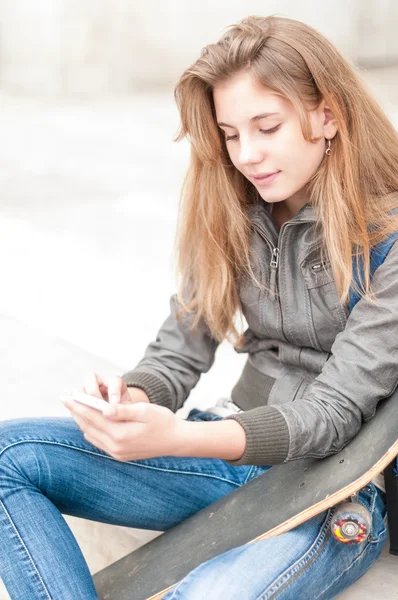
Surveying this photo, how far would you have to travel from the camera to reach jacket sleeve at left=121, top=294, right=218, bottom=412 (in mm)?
2209

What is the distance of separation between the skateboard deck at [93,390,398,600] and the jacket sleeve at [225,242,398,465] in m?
0.04

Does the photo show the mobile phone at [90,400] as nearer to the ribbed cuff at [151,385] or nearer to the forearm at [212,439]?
the forearm at [212,439]

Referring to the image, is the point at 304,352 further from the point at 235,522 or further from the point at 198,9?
the point at 198,9

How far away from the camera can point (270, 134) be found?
1906 millimetres

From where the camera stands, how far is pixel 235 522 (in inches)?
74.9

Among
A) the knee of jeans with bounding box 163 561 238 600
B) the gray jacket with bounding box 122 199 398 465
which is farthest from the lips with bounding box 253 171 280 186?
the knee of jeans with bounding box 163 561 238 600

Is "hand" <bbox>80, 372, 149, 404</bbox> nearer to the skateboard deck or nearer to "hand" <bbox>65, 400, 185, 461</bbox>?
"hand" <bbox>65, 400, 185, 461</bbox>

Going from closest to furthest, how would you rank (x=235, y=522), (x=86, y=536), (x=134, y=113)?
(x=235, y=522) → (x=86, y=536) → (x=134, y=113)

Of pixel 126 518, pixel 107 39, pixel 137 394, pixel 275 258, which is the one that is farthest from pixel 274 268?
pixel 107 39

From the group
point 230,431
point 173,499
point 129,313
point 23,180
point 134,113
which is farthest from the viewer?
point 134,113

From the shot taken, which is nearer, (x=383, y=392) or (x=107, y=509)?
(x=383, y=392)

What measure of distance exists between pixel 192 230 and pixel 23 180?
4.34 m

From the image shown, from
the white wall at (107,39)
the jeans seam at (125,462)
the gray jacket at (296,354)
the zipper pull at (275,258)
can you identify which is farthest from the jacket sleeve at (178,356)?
the white wall at (107,39)

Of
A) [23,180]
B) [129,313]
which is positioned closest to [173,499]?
[129,313]
